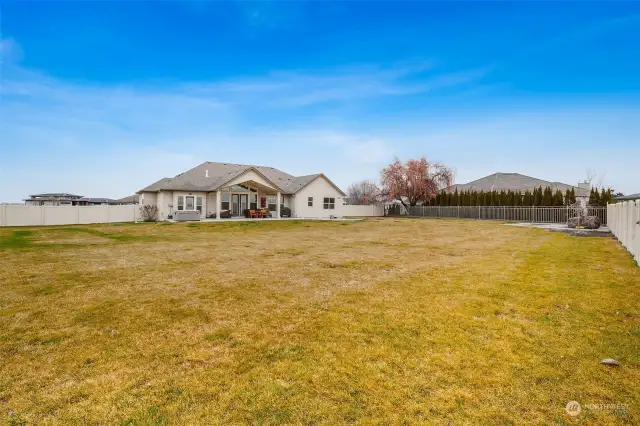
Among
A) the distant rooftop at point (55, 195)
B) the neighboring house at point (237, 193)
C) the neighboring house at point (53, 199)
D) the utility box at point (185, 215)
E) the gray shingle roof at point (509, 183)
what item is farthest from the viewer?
the distant rooftop at point (55, 195)

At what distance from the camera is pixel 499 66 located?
19.0 metres

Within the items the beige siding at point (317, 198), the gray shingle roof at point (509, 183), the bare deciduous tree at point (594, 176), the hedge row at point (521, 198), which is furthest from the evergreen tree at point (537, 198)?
the beige siding at point (317, 198)

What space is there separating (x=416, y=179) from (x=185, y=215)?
3117 cm

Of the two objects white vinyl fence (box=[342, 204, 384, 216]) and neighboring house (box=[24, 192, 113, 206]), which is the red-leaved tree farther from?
neighboring house (box=[24, 192, 113, 206])

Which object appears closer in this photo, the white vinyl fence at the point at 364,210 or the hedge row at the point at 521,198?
the hedge row at the point at 521,198

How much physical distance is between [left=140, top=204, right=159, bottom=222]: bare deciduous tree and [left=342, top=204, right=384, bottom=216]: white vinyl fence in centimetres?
2502

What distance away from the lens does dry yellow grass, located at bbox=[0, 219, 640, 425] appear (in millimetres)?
2613

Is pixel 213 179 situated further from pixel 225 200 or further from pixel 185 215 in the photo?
pixel 185 215

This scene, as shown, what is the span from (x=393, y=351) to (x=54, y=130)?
93.6 feet

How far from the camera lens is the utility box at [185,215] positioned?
26906mm

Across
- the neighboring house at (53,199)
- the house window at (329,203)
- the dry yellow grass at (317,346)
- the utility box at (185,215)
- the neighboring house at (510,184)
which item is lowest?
the dry yellow grass at (317,346)

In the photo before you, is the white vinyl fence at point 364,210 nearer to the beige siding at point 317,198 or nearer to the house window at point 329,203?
the beige siding at point 317,198

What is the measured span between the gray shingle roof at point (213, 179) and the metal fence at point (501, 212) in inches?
593

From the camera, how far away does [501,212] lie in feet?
109
